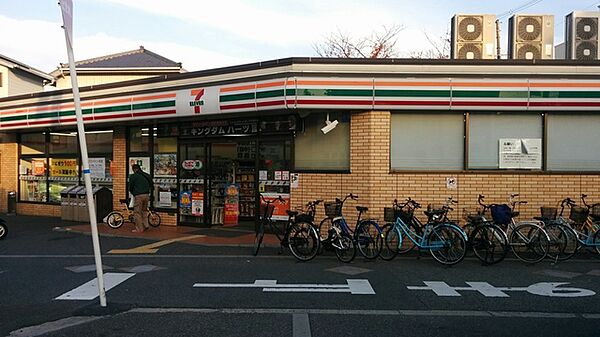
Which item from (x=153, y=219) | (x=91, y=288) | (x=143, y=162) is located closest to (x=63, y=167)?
(x=143, y=162)

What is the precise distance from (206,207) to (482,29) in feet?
28.5

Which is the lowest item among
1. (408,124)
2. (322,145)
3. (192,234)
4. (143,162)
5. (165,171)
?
(192,234)

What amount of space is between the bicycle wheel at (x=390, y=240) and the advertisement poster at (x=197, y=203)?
6.01 m

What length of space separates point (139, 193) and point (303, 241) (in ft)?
18.4

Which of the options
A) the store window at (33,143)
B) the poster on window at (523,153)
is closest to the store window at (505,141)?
the poster on window at (523,153)

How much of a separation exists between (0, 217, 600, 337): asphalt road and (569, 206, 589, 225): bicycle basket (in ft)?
2.37

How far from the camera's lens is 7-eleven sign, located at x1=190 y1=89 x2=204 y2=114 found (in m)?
12.3

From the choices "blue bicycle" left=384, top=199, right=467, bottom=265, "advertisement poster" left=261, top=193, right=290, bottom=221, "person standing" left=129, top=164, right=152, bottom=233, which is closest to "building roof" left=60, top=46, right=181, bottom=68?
"person standing" left=129, top=164, right=152, bottom=233

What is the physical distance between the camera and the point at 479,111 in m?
11.3

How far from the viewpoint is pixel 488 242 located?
9312 mm

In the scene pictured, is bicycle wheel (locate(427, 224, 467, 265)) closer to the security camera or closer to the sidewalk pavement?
the security camera

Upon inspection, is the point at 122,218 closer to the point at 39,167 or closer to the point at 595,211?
the point at 39,167

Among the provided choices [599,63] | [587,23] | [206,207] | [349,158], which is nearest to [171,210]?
[206,207]

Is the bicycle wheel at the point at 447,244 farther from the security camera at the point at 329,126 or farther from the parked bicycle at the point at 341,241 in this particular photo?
the security camera at the point at 329,126
